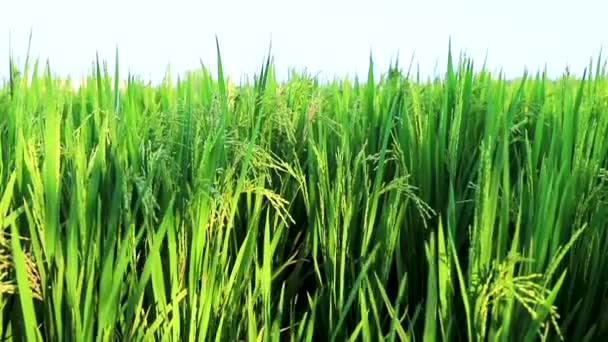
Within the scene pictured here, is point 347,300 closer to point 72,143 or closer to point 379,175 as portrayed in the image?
point 379,175

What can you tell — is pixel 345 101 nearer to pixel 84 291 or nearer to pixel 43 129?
pixel 43 129

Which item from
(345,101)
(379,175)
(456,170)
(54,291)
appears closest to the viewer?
(54,291)

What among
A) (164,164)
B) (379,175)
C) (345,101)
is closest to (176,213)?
(164,164)

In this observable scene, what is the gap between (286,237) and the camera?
44.8 inches

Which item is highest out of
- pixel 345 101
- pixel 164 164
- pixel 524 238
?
pixel 345 101

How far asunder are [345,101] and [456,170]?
1.46 feet

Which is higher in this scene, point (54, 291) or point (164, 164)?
point (164, 164)

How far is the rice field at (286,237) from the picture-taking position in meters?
0.94

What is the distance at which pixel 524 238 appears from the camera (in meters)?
1.07

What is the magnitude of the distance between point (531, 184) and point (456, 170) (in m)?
0.19

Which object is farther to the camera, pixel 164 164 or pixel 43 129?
pixel 43 129

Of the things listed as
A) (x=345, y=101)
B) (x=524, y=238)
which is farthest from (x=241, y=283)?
(x=345, y=101)

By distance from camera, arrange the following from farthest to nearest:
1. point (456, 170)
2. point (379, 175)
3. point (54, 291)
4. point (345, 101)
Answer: point (345, 101) → point (456, 170) → point (379, 175) → point (54, 291)

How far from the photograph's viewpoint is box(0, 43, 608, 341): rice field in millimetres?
938
